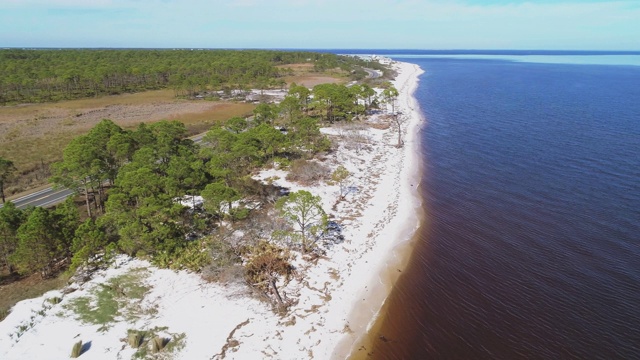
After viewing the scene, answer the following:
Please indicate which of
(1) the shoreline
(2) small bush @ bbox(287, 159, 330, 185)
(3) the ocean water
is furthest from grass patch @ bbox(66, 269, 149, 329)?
(2) small bush @ bbox(287, 159, 330, 185)

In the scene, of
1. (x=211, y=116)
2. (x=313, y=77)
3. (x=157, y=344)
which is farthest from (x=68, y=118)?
(x=313, y=77)

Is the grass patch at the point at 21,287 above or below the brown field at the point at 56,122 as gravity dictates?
below

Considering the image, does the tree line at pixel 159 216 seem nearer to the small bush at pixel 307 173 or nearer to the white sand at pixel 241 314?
the white sand at pixel 241 314

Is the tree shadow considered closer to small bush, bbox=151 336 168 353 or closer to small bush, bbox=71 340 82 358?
small bush, bbox=71 340 82 358

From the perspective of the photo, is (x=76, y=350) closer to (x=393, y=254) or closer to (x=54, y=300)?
(x=54, y=300)

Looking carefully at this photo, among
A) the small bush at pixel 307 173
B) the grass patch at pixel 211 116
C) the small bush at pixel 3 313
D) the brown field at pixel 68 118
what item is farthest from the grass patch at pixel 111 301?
the grass patch at pixel 211 116

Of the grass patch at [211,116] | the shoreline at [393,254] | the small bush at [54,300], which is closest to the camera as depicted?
the shoreline at [393,254]
